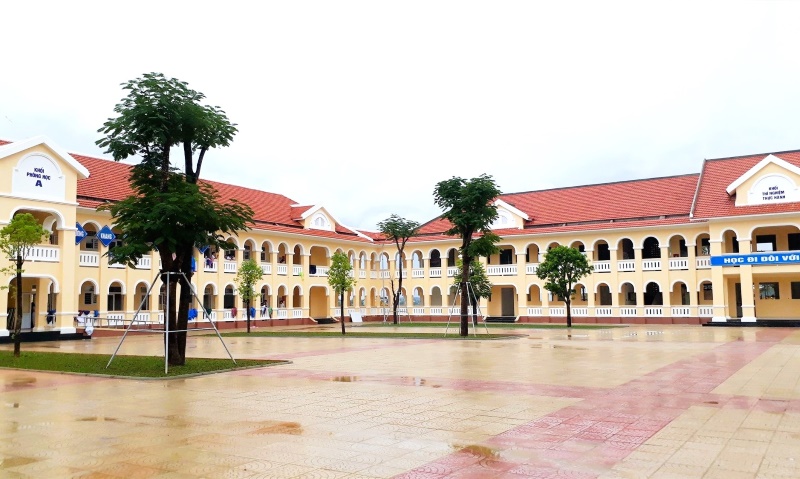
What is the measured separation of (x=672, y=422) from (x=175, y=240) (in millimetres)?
11124

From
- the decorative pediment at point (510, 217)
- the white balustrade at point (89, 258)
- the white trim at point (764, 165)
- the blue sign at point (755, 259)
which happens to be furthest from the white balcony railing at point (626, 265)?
the white balustrade at point (89, 258)

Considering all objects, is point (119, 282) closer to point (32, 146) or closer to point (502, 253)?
point (32, 146)

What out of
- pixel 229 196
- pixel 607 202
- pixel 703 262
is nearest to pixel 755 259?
pixel 703 262

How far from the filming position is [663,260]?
134ft

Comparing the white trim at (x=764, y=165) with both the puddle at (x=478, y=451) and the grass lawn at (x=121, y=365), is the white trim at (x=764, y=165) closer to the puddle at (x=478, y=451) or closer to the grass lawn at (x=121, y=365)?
the grass lawn at (x=121, y=365)

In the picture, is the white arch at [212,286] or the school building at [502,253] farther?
the white arch at [212,286]

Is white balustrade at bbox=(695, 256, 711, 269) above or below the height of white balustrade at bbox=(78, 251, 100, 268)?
below

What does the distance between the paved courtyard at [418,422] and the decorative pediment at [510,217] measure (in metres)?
30.5

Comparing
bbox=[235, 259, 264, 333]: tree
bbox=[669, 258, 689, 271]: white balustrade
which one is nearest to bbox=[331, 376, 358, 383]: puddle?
bbox=[235, 259, 264, 333]: tree

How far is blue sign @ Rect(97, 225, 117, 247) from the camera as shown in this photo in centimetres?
3288

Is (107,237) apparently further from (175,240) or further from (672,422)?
(672,422)

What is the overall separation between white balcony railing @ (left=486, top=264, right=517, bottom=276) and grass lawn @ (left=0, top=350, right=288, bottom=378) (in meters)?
32.1

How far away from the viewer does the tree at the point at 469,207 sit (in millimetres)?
26453

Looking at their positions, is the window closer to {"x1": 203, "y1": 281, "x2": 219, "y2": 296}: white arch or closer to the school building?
the school building
